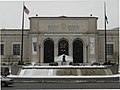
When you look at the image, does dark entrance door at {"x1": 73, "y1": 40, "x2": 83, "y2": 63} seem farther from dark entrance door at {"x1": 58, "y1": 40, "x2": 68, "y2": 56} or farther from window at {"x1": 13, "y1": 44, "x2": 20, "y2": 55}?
window at {"x1": 13, "y1": 44, "x2": 20, "y2": 55}

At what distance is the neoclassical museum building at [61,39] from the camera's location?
71.9 m

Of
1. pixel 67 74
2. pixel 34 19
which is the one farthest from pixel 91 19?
pixel 67 74

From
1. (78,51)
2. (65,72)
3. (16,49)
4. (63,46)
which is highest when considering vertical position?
(63,46)

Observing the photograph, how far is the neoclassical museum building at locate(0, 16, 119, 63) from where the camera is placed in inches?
2832

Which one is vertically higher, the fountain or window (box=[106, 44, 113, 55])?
window (box=[106, 44, 113, 55])

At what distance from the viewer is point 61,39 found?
2854 inches

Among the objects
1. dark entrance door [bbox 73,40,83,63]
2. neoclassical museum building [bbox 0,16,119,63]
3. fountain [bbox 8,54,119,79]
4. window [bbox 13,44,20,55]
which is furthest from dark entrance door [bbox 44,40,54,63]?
fountain [bbox 8,54,119,79]

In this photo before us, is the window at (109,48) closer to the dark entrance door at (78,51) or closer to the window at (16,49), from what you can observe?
the dark entrance door at (78,51)

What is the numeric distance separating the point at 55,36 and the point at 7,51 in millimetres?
11583

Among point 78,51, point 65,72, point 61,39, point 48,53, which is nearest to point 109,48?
point 78,51

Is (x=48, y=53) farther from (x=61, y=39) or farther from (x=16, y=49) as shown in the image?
(x=16, y=49)

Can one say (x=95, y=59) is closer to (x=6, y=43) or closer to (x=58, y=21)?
(x=58, y=21)

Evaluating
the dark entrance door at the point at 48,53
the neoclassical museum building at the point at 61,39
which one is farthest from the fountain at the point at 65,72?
the dark entrance door at the point at 48,53

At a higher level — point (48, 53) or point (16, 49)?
point (16, 49)
